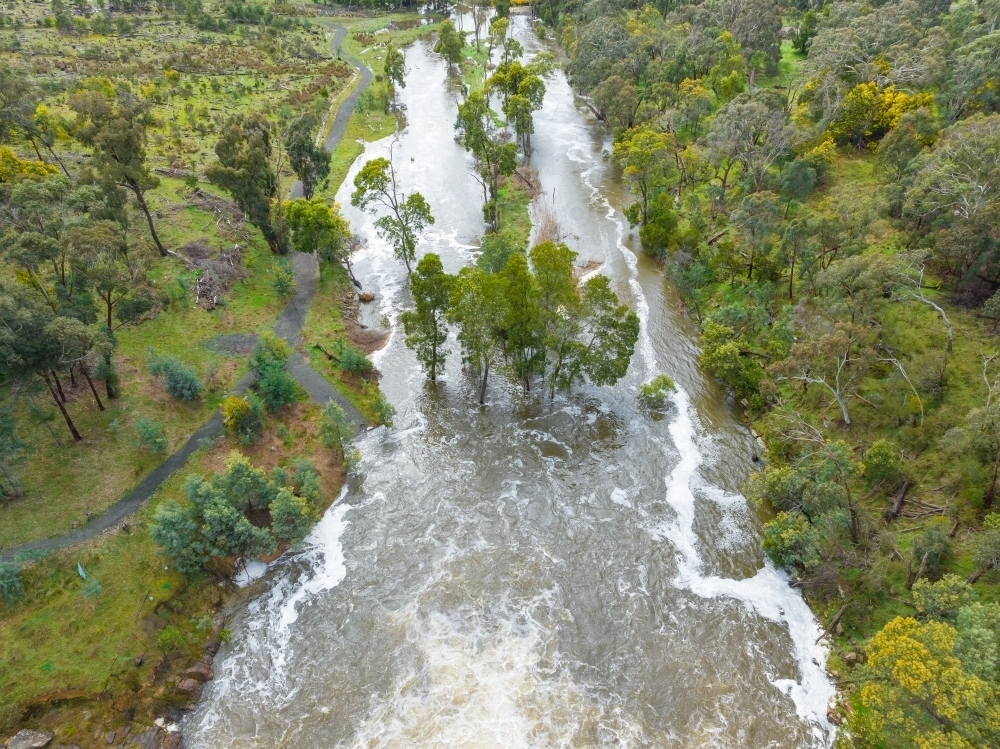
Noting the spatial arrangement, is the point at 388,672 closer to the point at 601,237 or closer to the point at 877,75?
the point at 601,237

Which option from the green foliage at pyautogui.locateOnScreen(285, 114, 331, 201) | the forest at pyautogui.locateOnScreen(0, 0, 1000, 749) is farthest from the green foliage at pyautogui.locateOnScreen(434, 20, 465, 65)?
the green foliage at pyautogui.locateOnScreen(285, 114, 331, 201)

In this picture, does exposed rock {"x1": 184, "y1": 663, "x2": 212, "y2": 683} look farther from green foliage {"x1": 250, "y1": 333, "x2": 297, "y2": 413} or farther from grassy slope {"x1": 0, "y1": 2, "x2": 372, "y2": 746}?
green foliage {"x1": 250, "y1": 333, "x2": 297, "y2": 413}

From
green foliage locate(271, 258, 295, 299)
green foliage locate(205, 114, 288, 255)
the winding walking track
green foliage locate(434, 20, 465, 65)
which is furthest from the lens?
green foliage locate(434, 20, 465, 65)

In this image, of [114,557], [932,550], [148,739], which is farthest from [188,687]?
[932,550]

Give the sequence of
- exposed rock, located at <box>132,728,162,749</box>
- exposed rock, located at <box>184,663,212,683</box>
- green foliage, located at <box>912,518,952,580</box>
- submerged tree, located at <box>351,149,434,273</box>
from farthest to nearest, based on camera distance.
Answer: submerged tree, located at <box>351,149,434,273</box> < green foliage, located at <box>912,518,952,580</box> < exposed rock, located at <box>184,663,212,683</box> < exposed rock, located at <box>132,728,162,749</box>

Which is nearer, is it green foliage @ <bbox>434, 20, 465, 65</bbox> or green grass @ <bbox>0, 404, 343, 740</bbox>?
A: green grass @ <bbox>0, 404, 343, 740</bbox>

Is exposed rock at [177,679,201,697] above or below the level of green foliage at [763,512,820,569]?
below
